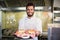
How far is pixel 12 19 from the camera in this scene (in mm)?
2381

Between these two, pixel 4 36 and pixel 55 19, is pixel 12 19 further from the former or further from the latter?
pixel 55 19

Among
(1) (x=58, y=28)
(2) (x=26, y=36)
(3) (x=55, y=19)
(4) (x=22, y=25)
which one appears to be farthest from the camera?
(3) (x=55, y=19)

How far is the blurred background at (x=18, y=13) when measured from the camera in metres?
2.30

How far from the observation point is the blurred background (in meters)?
2.30

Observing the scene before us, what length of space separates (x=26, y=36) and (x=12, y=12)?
1.39 m

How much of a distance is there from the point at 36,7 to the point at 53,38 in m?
1.61

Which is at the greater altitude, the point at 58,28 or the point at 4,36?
the point at 58,28

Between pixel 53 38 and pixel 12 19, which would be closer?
pixel 53 38

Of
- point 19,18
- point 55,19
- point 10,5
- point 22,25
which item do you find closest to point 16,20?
point 19,18

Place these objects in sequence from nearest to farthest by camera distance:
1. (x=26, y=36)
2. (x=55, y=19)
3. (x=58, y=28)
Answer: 1. (x=58, y=28)
2. (x=26, y=36)
3. (x=55, y=19)

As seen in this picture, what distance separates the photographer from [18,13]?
2.37 meters

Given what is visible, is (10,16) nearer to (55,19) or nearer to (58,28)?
(55,19)

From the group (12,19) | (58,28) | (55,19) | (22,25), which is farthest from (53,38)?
(12,19)

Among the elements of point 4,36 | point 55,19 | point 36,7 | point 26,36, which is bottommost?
point 4,36
